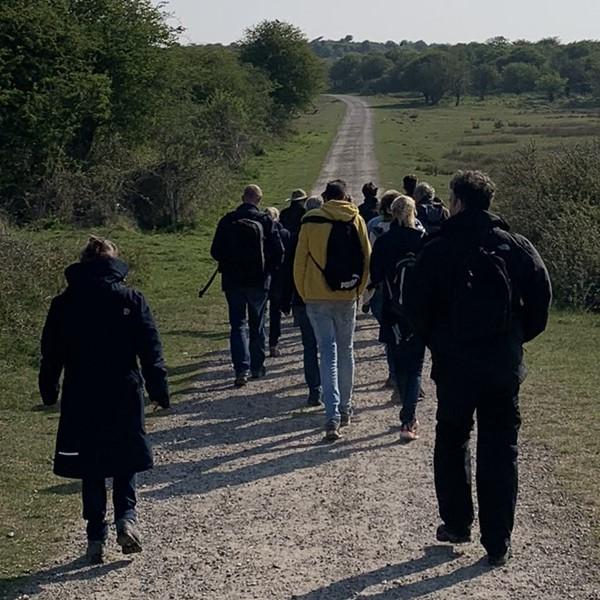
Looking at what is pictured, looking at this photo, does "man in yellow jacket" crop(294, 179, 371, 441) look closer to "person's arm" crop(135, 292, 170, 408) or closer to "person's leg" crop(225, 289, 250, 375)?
"person's leg" crop(225, 289, 250, 375)

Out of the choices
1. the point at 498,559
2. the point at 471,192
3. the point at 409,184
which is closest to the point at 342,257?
the point at 471,192

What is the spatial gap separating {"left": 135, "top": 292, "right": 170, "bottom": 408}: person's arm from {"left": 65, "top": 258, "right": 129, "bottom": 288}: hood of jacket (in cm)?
19

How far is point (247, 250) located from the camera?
1048 centimetres

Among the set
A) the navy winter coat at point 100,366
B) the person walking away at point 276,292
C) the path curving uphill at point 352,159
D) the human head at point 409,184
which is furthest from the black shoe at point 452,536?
the path curving uphill at point 352,159

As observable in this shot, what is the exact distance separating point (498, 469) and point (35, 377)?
7341 millimetres

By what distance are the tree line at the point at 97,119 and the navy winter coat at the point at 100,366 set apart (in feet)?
56.7

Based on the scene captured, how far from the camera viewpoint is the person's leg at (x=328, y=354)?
28.8 ft

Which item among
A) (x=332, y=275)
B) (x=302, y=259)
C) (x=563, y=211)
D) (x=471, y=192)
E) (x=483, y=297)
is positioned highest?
(x=471, y=192)

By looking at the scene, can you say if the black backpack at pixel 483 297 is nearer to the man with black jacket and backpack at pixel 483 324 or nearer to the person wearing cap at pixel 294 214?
the man with black jacket and backpack at pixel 483 324

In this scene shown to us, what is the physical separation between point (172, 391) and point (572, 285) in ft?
28.7

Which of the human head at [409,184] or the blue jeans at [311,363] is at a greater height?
the human head at [409,184]

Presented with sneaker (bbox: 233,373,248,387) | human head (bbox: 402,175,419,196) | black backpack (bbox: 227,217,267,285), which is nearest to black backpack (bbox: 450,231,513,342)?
black backpack (bbox: 227,217,267,285)

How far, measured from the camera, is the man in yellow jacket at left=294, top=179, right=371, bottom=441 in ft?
28.4

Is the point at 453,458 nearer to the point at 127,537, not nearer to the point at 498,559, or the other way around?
the point at 498,559
